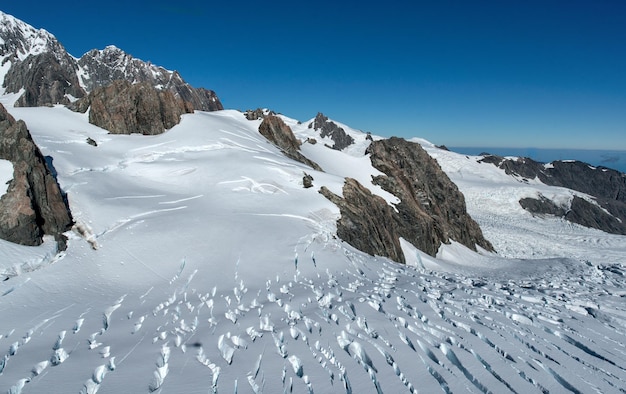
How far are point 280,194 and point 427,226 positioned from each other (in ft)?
46.6

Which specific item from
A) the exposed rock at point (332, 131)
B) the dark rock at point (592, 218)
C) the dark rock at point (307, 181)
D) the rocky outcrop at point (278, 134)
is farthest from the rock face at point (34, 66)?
the dark rock at point (592, 218)

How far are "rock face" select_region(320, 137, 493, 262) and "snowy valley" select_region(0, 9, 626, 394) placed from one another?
4.69 ft

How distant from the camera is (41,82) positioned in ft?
333

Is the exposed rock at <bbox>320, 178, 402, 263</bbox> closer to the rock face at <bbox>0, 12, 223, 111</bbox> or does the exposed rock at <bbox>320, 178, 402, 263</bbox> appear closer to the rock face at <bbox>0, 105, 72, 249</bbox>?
the rock face at <bbox>0, 105, 72, 249</bbox>

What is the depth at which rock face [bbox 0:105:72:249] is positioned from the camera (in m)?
12.8

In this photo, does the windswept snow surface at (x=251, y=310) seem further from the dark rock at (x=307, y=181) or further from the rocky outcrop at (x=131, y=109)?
the rocky outcrop at (x=131, y=109)

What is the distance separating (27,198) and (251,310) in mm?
10530

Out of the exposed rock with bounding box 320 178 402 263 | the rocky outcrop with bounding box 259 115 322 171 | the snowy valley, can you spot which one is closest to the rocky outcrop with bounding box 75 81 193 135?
the snowy valley

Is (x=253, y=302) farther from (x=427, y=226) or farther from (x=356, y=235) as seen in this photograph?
(x=427, y=226)

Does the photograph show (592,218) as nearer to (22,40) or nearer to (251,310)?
(251,310)

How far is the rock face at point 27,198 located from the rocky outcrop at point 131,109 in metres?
17.2

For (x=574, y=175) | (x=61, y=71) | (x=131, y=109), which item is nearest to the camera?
(x=131, y=109)

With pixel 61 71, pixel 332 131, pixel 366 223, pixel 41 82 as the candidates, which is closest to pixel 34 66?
pixel 61 71

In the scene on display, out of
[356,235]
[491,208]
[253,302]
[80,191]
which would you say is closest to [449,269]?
[356,235]
